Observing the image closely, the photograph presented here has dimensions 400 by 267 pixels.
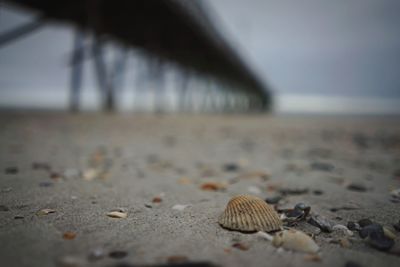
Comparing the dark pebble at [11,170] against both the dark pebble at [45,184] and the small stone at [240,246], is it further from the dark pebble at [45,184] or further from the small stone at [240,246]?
the small stone at [240,246]

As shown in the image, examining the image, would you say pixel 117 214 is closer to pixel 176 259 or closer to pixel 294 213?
pixel 176 259

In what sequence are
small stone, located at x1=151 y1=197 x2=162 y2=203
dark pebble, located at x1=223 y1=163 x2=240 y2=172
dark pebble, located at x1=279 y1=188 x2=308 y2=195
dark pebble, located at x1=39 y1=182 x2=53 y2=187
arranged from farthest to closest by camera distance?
dark pebble, located at x1=223 y1=163 x2=240 y2=172 < dark pebble, located at x1=279 y1=188 x2=308 y2=195 < dark pebble, located at x1=39 y1=182 x2=53 y2=187 < small stone, located at x1=151 y1=197 x2=162 y2=203

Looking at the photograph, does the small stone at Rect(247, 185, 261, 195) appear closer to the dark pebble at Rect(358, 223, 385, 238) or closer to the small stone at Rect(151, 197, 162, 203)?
the small stone at Rect(151, 197, 162, 203)

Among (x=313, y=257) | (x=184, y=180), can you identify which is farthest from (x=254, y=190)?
(x=313, y=257)

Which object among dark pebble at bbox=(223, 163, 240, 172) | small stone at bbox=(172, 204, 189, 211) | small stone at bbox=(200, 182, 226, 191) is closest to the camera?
small stone at bbox=(172, 204, 189, 211)

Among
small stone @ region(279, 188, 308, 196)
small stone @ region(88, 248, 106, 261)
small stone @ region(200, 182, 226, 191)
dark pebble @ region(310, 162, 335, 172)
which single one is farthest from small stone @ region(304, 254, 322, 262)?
dark pebble @ region(310, 162, 335, 172)

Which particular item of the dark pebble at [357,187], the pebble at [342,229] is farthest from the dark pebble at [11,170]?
the dark pebble at [357,187]

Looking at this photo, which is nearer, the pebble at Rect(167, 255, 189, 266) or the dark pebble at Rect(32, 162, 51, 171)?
the pebble at Rect(167, 255, 189, 266)

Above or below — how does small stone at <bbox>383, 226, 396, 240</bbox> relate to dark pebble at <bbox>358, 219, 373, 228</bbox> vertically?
above
